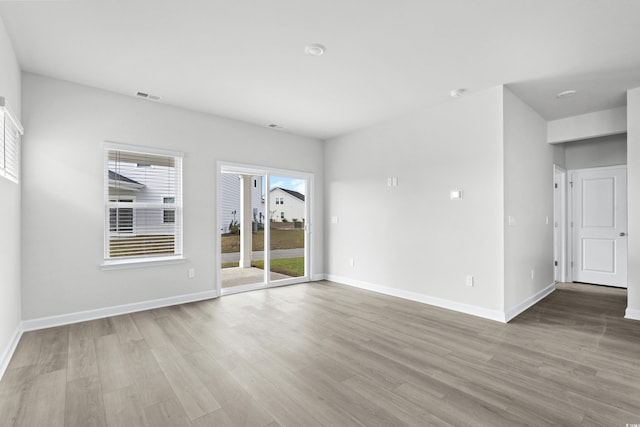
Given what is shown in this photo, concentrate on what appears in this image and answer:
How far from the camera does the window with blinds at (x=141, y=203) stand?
390cm

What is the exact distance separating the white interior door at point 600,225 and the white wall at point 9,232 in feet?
26.8

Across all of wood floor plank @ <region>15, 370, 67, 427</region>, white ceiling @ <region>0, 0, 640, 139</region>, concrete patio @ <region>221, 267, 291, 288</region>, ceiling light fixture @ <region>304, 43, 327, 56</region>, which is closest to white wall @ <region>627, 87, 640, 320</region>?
white ceiling @ <region>0, 0, 640, 139</region>

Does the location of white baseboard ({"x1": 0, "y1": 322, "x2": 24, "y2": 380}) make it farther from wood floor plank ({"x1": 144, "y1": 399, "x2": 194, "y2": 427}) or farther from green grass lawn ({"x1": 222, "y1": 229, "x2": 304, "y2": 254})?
green grass lawn ({"x1": 222, "y1": 229, "x2": 304, "y2": 254})

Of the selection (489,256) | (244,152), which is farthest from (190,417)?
(244,152)

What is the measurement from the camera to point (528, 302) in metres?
4.24

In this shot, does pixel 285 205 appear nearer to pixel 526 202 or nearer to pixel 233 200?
pixel 233 200

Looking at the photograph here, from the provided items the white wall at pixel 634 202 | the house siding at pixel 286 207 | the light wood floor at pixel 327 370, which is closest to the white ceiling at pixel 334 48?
the white wall at pixel 634 202

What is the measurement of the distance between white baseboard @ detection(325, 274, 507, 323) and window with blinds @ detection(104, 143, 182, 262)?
2.99 metres

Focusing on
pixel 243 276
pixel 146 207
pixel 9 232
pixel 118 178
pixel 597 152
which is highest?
pixel 597 152

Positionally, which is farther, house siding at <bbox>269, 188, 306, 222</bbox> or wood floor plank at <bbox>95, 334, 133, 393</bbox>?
house siding at <bbox>269, 188, 306, 222</bbox>

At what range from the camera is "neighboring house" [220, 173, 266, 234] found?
5.05 meters

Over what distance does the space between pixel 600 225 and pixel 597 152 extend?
132cm

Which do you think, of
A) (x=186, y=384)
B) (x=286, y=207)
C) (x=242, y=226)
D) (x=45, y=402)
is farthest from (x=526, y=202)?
→ (x=45, y=402)

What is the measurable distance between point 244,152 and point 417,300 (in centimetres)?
362
